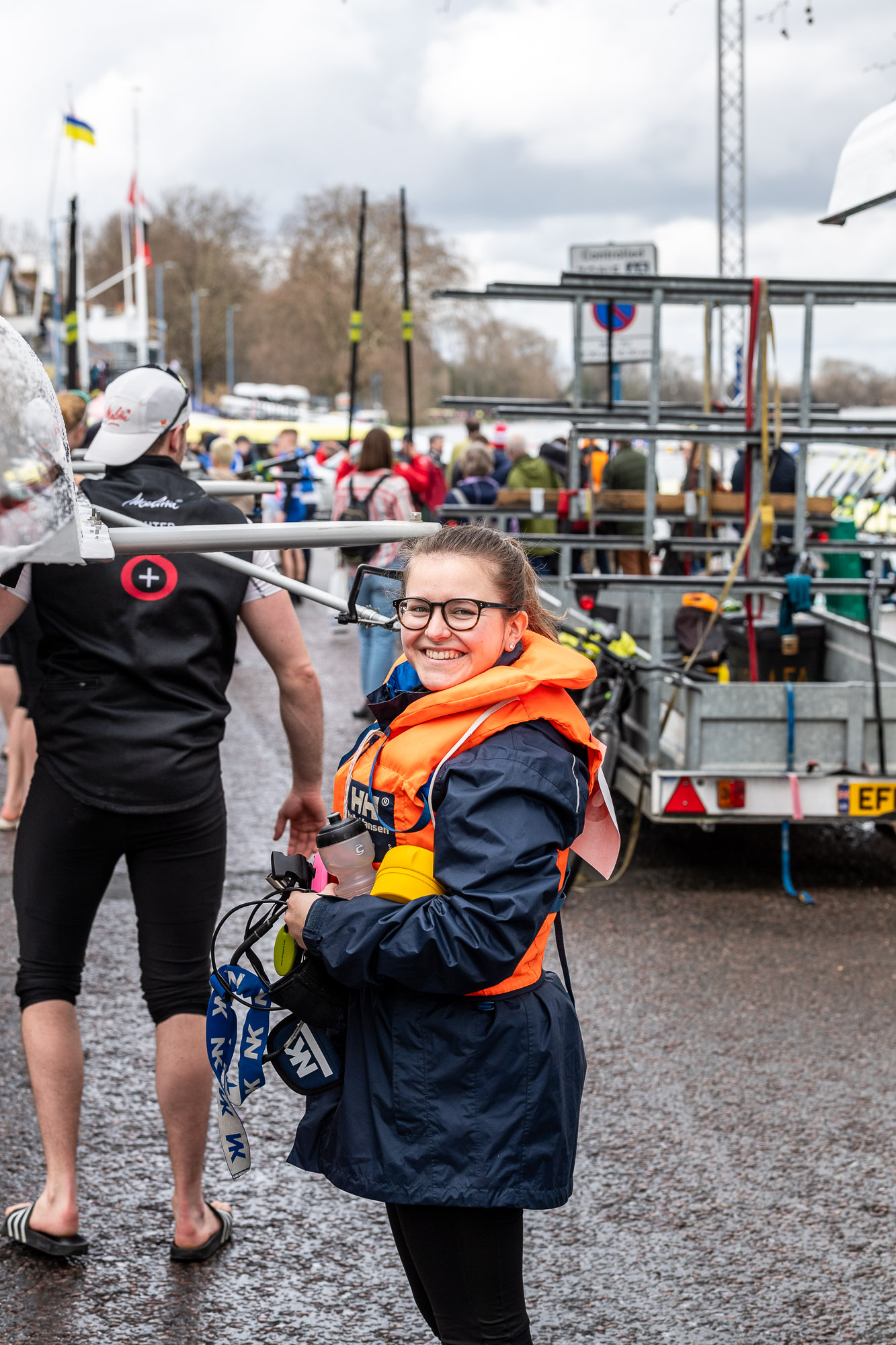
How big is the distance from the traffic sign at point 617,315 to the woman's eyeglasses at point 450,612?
8436 mm

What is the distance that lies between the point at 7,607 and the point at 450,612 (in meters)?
1.18

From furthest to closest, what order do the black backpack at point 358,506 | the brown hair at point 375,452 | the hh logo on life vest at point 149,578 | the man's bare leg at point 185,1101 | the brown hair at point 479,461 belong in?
1. the brown hair at point 479,461
2. the brown hair at point 375,452
3. the black backpack at point 358,506
4. the man's bare leg at point 185,1101
5. the hh logo on life vest at point 149,578

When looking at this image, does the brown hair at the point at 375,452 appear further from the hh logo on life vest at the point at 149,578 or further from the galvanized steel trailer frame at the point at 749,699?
the hh logo on life vest at the point at 149,578

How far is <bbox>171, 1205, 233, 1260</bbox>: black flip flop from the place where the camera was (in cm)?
335

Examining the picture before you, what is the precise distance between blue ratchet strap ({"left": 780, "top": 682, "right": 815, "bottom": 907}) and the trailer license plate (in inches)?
10.9

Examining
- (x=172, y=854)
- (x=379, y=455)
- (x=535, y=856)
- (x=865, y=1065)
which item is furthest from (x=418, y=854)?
(x=379, y=455)

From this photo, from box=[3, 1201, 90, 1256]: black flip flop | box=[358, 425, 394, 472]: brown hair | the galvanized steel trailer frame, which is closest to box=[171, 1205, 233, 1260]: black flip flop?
box=[3, 1201, 90, 1256]: black flip flop

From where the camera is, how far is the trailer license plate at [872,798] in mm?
5953

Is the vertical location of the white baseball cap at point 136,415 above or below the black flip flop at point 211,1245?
above

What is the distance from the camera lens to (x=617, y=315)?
11.0 metres

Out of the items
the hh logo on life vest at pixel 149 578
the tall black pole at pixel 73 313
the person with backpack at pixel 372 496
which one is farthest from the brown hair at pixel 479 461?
the hh logo on life vest at pixel 149 578

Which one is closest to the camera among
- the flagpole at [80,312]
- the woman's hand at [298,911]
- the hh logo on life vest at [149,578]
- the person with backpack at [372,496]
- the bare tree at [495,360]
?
the woman's hand at [298,911]

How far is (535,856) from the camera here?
6.84 feet

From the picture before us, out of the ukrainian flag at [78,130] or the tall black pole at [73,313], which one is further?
the ukrainian flag at [78,130]
